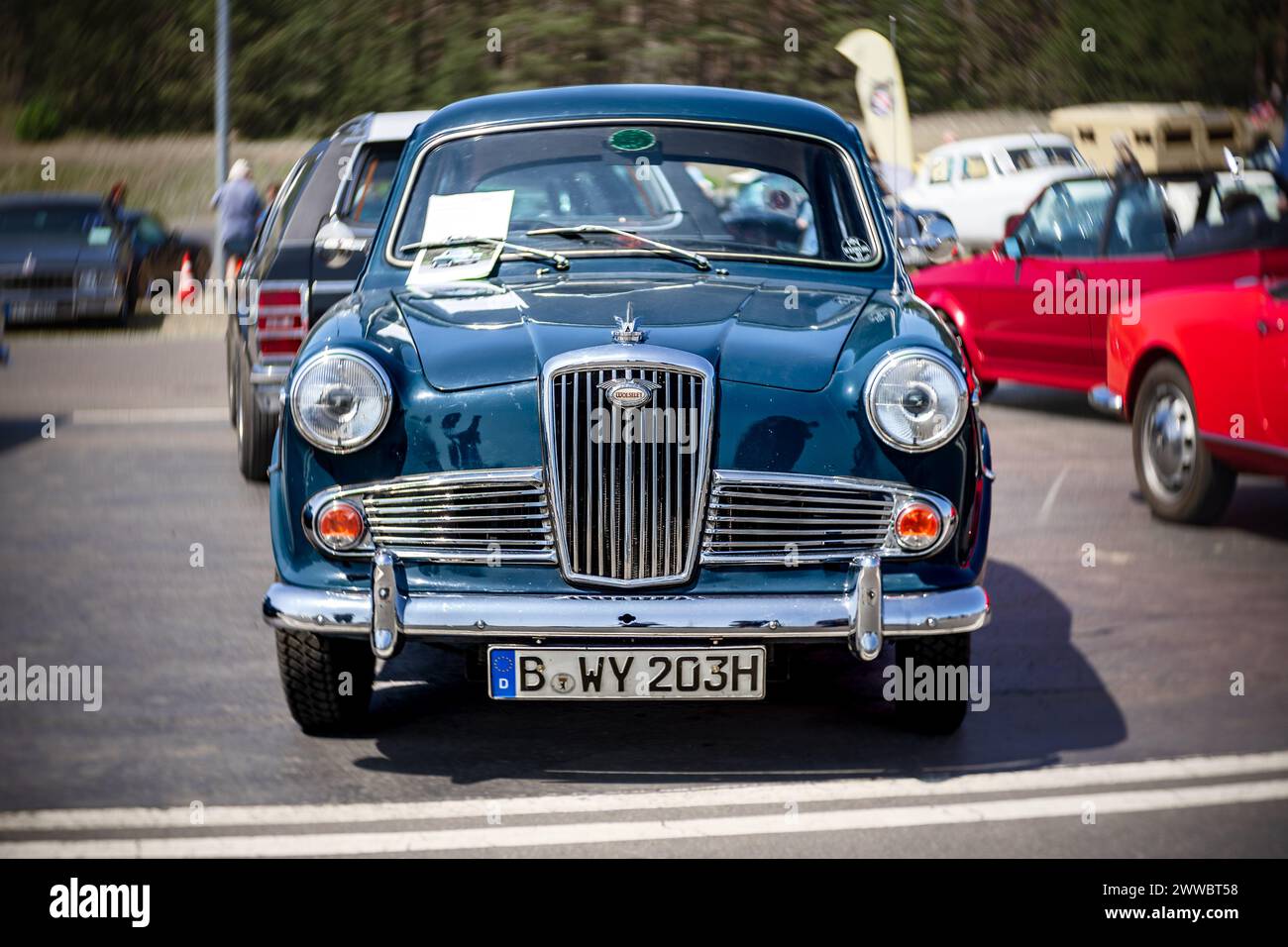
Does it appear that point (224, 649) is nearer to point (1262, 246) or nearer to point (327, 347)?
point (327, 347)

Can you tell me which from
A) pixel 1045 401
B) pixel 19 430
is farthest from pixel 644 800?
pixel 1045 401

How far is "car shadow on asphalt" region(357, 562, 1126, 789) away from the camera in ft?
16.9

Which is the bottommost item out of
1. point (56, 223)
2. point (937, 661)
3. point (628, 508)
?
point (56, 223)

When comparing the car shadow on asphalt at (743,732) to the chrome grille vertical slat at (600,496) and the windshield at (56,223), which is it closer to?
the chrome grille vertical slat at (600,496)

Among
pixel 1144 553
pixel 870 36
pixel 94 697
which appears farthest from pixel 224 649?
pixel 870 36

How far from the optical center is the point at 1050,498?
943 centimetres

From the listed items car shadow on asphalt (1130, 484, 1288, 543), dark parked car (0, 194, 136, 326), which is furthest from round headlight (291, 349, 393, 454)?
dark parked car (0, 194, 136, 326)

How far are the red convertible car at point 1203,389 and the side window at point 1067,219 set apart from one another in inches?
106

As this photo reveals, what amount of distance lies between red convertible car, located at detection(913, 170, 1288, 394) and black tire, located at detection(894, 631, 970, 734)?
19.2 ft

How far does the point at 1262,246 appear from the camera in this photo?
36.3 ft

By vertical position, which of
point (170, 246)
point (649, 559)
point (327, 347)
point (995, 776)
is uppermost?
point (327, 347)

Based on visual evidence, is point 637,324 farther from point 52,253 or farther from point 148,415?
point 52,253

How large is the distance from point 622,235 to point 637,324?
1.01 meters
